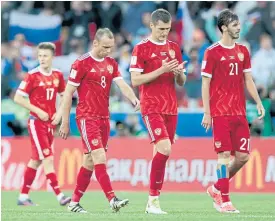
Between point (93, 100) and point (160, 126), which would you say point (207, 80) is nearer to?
point (160, 126)

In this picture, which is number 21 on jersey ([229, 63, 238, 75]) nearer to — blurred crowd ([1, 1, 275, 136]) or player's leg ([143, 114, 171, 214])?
player's leg ([143, 114, 171, 214])

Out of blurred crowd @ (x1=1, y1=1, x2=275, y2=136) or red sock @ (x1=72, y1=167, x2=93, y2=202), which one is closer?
red sock @ (x1=72, y1=167, x2=93, y2=202)

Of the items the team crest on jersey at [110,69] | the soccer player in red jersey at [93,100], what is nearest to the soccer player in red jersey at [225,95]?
the soccer player in red jersey at [93,100]

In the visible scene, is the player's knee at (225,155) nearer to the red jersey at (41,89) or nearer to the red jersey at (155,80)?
the red jersey at (155,80)

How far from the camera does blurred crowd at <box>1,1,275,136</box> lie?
752 inches

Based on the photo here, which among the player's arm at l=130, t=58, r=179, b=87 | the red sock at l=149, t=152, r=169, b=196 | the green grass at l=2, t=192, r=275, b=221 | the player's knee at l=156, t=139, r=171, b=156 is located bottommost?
the green grass at l=2, t=192, r=275, b=221

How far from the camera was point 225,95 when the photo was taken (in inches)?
463

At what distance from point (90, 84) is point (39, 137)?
2.72m

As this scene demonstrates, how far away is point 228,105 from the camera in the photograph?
463 inches

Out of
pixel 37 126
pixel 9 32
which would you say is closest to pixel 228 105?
pixel 37 126

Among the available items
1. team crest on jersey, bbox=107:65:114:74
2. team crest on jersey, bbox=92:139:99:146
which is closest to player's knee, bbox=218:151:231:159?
team crest on jersey, bbox=92:139:99:146

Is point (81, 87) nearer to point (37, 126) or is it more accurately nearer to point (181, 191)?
point (37, 126)

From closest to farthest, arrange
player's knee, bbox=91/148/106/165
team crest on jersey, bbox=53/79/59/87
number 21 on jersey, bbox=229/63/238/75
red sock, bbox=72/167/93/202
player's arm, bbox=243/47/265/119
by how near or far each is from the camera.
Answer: player's knee, bbox=91/148/106/165
number 21 on jersey, bbox=229/63/238/75
player's arm, bbox=243/47/265/119
red sock, bbox=72/167/93/202
team crest on jersey, bbox=53/79/59/87

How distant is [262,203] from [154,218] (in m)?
3.88
